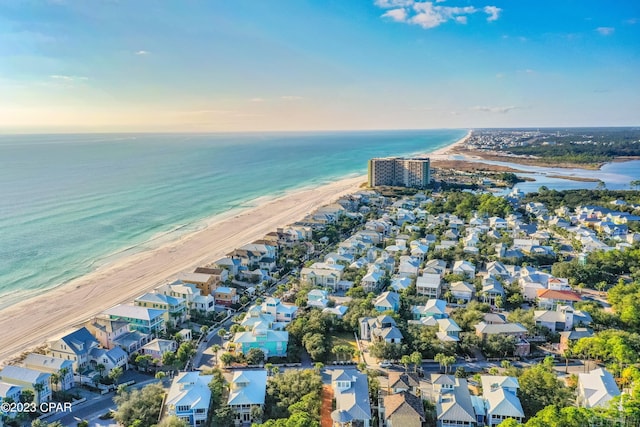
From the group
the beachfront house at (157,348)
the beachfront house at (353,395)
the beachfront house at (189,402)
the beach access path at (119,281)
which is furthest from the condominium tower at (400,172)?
the beachfront house at (189,402)

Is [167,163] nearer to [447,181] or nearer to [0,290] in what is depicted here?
[447,181]

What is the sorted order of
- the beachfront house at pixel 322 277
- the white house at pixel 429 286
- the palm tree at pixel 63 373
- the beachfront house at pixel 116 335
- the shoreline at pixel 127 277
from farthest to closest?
the beachfront house at pixel 322 277 → the white house at pixel 429 286 → the shoreline at pixel 127 277 → the beachfront house at pixel 116 335 → the palm tree at pixel 63 373

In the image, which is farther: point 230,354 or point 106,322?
point 106,322

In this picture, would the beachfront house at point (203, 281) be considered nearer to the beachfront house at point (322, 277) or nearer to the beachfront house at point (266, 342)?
the beachfront house at point (322, 277)

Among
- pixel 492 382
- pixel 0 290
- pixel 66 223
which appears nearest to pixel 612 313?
pixel 492 382

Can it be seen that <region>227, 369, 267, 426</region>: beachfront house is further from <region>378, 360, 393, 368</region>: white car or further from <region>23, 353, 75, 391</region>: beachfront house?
<region>23, 353, 75, 391</region>: beachfront house

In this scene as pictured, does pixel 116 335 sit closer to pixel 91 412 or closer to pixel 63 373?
pixel 63 373

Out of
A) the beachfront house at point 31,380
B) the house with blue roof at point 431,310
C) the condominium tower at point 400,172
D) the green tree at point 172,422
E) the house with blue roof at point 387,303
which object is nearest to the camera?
the green tree at point 172,422
